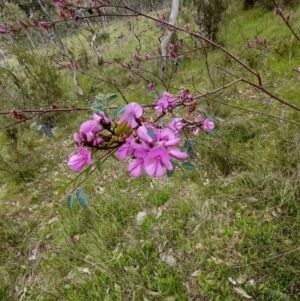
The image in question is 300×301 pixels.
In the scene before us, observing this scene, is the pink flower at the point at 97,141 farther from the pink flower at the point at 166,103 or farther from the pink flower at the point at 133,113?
the pink flower at the point at 166,103

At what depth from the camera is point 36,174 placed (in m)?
3.77

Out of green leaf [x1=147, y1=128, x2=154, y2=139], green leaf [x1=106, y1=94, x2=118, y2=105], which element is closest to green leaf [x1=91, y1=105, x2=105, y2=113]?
green leaf [x1=106, y1=94, x2=118, y2=105]

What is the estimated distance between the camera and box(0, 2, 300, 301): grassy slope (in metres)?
1.83

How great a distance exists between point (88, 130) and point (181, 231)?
5.79 feet

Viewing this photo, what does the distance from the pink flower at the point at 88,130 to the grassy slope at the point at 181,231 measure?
1.43 metres

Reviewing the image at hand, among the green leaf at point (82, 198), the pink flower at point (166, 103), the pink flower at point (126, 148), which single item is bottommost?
the green leaf at point (82, 198)

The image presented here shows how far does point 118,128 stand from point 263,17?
724cm

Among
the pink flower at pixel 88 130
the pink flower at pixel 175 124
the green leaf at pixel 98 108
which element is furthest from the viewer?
the pink flower at pixel 175 124

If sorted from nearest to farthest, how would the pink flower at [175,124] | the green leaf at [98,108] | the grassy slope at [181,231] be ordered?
the green leaf at [98,108]
the pink flower at [175,124]
the grassy slope at [181,231]

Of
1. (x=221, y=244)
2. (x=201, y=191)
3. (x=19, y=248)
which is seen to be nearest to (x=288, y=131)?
(x=201, y=191)

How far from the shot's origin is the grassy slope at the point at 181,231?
1.83 metres

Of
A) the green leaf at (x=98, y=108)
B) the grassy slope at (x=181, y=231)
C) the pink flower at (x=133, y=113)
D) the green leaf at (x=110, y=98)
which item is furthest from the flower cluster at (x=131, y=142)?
the grassy slope at (x=181, y=231)

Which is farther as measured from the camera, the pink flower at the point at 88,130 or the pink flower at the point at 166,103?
the pink flower at the point at 166,103

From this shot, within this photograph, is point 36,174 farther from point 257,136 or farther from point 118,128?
point 118,128
